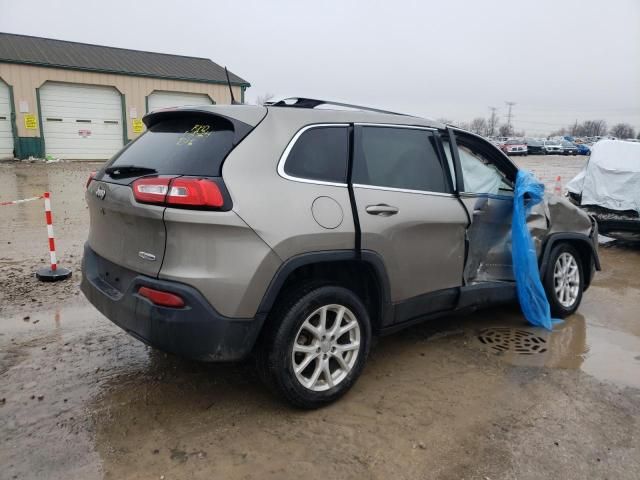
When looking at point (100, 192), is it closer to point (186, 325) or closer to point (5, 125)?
point (186, 325)

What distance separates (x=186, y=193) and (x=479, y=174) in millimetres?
2595

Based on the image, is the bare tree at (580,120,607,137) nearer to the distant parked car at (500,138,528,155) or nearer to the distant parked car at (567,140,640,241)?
the distant parked car at (500,138,528,155)

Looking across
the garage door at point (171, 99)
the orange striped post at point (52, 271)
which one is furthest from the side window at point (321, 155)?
the garage door at point (171, 99)

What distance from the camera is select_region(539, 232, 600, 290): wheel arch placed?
4.59 m

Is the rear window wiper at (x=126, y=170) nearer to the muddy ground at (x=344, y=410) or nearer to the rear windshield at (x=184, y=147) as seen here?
the rear windshield at (x=184, y=147)

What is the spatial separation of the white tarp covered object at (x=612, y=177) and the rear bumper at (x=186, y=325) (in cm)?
779

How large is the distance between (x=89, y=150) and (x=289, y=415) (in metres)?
25.5

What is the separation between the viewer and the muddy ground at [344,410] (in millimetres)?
2633

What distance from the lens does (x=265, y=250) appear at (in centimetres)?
272

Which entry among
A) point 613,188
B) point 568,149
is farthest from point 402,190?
point 568,149

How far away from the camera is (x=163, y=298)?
2682 millimetres

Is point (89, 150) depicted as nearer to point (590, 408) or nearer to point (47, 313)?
point (47, 313)

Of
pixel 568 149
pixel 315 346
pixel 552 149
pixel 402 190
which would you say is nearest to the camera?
pixel 315 346

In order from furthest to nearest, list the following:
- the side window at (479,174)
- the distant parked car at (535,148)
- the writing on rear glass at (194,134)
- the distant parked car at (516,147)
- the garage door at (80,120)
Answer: the distant parked car at (535,148), the distant parked car at (516,147), the garage door at (80,120), the side window at (479,174), the writing on rear glass at (194,134)
